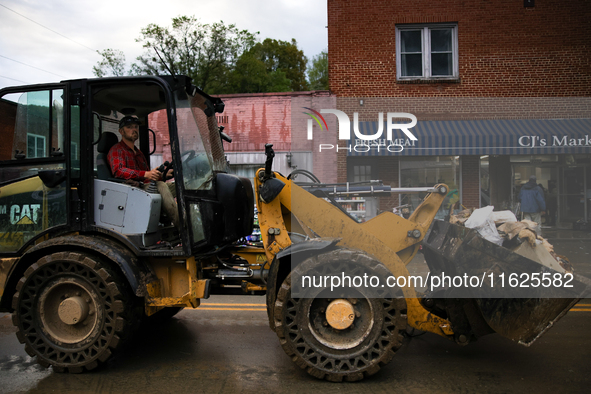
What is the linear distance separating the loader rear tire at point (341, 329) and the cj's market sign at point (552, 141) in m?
2.11

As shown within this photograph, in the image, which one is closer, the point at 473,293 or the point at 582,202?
the point at 473,293

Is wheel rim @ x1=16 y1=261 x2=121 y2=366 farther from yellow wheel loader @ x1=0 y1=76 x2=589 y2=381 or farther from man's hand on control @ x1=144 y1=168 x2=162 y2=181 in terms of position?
man's hand on control @ x1=144 y1=168 x2=162 y2=181

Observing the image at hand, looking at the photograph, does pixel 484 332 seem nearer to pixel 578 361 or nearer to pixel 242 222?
pixel 578 361

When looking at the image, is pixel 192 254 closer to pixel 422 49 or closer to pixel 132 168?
pixel 132 168

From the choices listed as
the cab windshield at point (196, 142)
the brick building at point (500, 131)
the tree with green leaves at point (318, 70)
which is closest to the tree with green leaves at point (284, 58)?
the tree with green leaves at point (318, 70)

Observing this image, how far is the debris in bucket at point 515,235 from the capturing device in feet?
11.5

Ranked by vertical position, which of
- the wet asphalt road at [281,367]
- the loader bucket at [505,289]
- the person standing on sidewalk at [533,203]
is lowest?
the wet asphalt road at [281,367]

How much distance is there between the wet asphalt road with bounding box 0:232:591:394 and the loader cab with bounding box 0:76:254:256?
108cm

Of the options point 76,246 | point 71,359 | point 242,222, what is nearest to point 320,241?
point 242,222

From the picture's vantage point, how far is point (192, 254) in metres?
3.85

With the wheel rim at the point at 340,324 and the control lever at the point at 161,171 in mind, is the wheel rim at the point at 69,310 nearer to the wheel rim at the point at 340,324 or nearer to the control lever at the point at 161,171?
the control lever at the point at 161,171

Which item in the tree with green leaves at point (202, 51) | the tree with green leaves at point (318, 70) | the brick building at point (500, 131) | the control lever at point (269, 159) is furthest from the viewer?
the tree with green leaves at point (318, 70)

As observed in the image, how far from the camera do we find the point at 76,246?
12.3 feet

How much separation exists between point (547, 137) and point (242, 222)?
3.23m
